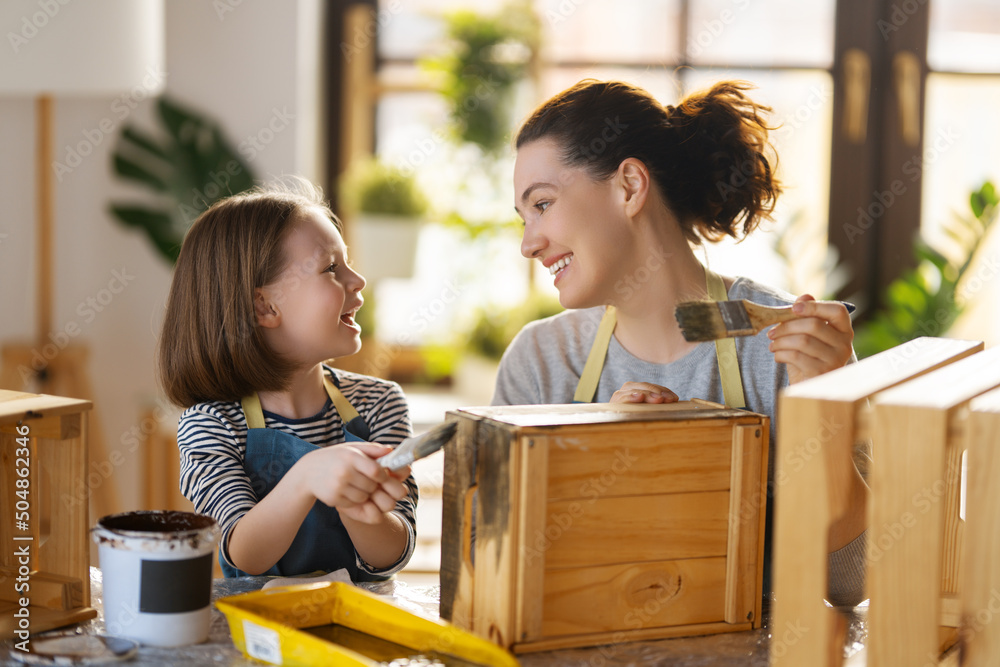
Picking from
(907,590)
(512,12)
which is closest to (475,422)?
(907,590)

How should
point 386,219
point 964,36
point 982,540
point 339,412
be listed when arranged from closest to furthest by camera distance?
point 982,540 < point 339,412 < point 386,219 < point 964,36

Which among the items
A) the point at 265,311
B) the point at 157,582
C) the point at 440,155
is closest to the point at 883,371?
the point at 157,582

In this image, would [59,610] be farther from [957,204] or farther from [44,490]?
[957,204]

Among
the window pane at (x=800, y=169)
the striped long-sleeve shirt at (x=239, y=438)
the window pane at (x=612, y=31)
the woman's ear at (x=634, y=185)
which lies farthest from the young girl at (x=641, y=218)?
the window pane at (x=612, y=31)

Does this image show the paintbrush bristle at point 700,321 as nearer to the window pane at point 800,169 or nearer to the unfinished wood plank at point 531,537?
the unfinished wood plank at point 531,537

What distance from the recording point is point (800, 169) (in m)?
3.12

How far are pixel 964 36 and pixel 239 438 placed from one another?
8.70 ft

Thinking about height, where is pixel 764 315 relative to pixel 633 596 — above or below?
above

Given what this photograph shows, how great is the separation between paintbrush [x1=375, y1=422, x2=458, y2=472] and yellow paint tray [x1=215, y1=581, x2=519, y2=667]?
12 centimetres

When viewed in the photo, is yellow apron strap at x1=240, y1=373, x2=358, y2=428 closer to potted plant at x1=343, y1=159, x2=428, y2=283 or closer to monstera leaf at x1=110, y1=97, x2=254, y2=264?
potted plant at x1=343, y1=159, x2=428, y2=283

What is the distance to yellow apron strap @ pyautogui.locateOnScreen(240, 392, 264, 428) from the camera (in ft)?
4.10

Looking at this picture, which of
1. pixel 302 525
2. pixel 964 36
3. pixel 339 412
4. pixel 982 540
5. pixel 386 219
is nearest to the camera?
pixel 982 540

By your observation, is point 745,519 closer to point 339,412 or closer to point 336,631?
point 336,631

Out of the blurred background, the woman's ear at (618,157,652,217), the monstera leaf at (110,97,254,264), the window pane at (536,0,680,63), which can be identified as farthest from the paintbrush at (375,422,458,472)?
the window pane at (536,0,680,63)
